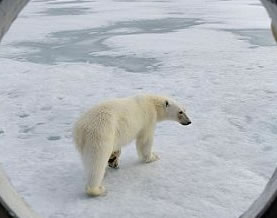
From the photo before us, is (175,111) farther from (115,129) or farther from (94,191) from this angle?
(94,191)

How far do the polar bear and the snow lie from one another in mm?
143

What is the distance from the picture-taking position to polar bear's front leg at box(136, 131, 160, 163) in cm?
343

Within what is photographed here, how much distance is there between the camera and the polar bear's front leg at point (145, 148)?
135 inches

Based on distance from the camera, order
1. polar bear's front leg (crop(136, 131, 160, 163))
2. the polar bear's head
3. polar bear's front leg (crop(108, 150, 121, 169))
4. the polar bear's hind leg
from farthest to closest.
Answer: the polar bear's head
polar bear's front leg (crop(136, 131, 160, 163))
polar bear's front leg (crop(108, 150, 121, 169))
the polar bear's hind leg

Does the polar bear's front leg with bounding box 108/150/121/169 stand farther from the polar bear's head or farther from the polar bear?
the polar bear's head

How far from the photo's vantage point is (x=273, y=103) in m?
4.88

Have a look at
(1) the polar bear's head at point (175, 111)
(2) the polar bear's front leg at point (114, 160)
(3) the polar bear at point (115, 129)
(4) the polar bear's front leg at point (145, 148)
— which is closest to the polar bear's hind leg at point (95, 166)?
(3) the polar bear at point (115, 129)

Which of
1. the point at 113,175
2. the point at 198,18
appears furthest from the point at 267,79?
the point at 198,18

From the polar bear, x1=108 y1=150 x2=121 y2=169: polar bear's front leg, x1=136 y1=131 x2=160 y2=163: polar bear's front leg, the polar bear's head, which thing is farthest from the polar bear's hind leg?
the polar bear's head

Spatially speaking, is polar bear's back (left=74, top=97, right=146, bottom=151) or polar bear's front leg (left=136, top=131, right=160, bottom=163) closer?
polar bear's back (left=74, top=97, right=146, bottom=151)

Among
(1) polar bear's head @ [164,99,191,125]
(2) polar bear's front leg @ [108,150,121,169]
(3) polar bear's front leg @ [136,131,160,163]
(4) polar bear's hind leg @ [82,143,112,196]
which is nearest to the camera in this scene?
(4) polar bear's hind leg @ [82,143,112,196]

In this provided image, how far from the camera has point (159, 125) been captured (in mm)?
4336

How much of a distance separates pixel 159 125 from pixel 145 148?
93cm

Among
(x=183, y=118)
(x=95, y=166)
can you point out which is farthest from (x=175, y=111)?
(x=95, y=166)
